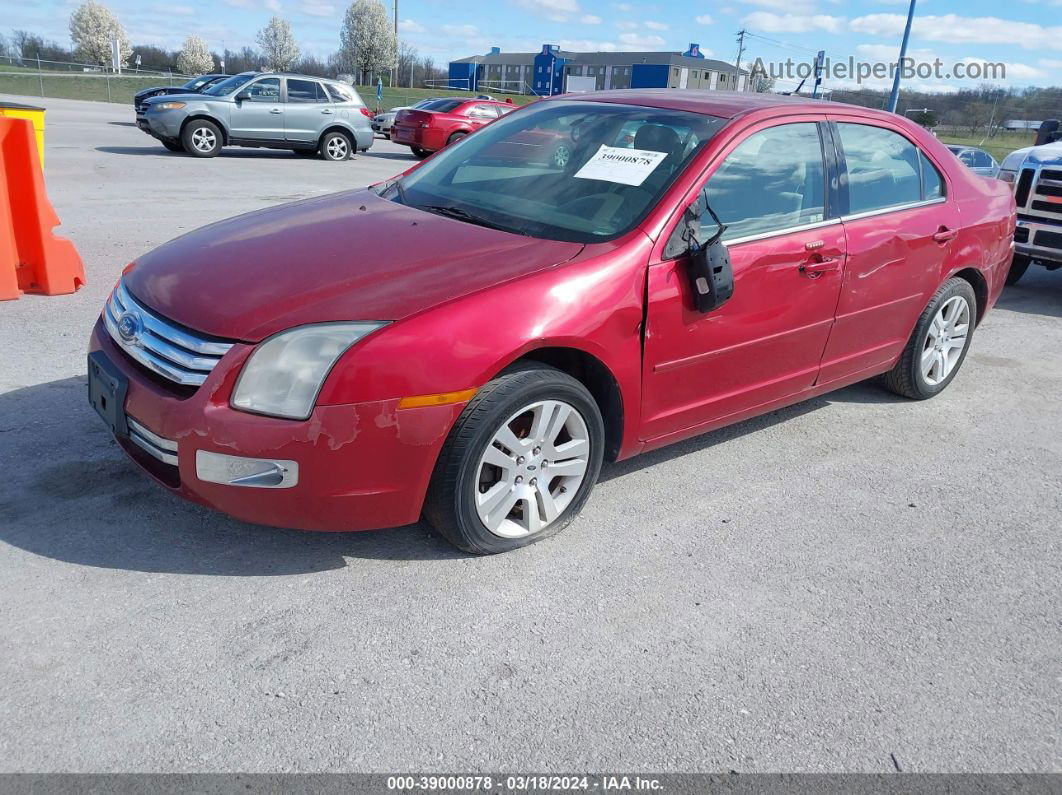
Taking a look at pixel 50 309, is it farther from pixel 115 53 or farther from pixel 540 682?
pixel 115 53

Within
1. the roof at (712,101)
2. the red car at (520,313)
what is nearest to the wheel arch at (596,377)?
the red car at (520,313)

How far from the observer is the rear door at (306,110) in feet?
57.4

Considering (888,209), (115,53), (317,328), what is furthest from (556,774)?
(115,53)

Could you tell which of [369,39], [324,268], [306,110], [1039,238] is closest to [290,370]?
[324,268]

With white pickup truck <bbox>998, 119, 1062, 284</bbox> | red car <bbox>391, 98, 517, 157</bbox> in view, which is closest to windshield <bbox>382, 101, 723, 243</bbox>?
white pickup truck <bbox>998, 119, 1062, 284</bbox>

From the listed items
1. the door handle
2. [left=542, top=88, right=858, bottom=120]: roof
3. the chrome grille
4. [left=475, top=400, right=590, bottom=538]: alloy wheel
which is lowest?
[left=475, top=400, right=590, bottom=538]: alloy wheel

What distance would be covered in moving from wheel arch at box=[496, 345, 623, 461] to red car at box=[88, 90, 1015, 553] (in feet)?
0.04

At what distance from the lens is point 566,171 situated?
151 inches

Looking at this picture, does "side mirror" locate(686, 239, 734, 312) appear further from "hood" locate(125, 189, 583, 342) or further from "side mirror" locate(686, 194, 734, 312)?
"hood" locate(125, 189, 583, 342)

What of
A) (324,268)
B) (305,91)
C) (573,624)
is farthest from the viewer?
(305,91)

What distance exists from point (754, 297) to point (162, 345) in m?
2.34

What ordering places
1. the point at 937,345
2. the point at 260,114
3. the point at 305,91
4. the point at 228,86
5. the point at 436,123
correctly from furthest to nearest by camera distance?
the point at 436,123 < the point at 305,91 < the point at 228,86 < the point at 260,114 < the point at 937,345

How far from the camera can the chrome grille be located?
2.88 metres

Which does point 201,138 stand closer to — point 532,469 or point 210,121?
point 210,121
